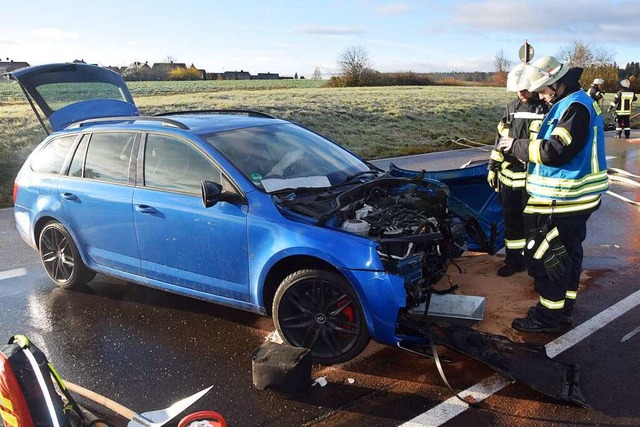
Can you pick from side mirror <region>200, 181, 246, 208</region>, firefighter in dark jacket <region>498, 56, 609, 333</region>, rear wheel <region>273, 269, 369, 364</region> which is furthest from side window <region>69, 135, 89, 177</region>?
firefighter in dark jacket <region>498, 56, 609, 333</region>

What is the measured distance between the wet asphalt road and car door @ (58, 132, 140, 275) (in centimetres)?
52

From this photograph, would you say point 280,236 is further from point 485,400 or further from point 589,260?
point 589,260

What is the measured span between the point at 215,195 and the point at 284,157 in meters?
0.91

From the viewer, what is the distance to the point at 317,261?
380 cm

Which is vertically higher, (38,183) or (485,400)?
(38,183)

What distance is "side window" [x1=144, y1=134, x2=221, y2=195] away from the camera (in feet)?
14.0

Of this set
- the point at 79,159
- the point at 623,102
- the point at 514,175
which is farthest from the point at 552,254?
the point at 623,102

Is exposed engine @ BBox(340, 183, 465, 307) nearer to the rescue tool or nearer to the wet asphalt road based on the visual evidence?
the wet asphalt road

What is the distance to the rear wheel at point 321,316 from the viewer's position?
12.2ft

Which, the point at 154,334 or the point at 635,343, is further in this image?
the point at 154,334

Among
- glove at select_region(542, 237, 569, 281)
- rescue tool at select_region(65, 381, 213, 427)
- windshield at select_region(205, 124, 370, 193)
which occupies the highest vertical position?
windshield at select_region(205, 124, 370, 193)

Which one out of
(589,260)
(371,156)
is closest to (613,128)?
(371,156)

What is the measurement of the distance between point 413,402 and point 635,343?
1.82 meters

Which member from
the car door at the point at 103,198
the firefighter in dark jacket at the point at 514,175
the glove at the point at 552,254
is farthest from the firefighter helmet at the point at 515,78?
the car door at the point at 103,198
